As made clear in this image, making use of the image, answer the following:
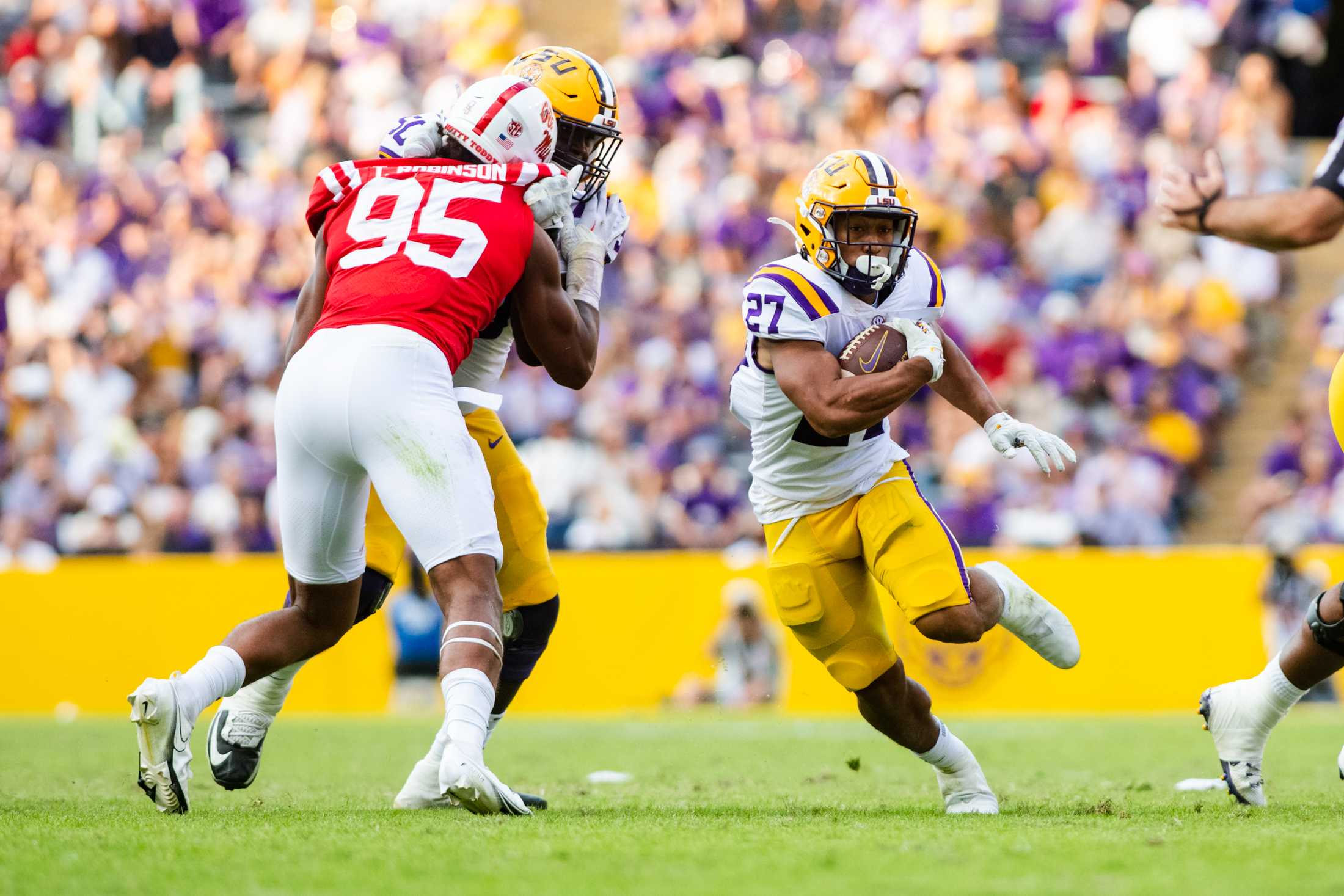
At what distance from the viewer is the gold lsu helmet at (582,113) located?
206 inches

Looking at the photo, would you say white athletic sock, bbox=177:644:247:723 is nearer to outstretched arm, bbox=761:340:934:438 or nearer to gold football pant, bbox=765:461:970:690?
gold football pant, bbox=765:461:970:690

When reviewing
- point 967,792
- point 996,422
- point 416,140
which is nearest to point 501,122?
point 416,140

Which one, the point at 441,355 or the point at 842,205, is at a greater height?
the point at 842,205

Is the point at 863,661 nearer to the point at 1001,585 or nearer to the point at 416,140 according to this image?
the point at 1001,585

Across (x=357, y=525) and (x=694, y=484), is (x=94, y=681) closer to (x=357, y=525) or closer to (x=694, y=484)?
(x=694, y=484)

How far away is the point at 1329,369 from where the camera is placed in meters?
11.9

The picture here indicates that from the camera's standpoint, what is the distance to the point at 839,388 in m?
4.69

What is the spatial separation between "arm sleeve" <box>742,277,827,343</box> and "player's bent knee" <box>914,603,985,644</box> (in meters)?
0.87

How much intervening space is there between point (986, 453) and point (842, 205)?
6634 millimetres

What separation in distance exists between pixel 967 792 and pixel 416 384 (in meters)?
2.06

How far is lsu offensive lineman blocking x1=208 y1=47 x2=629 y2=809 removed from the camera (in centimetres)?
501

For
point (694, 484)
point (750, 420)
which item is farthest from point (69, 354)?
point (750, 420)

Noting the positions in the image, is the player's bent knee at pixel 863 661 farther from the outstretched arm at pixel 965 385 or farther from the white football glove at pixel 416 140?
the white football glove at pixel 416 140

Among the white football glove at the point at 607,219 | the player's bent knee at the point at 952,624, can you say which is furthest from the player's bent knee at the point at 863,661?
the white football glove at the point at 607,219
